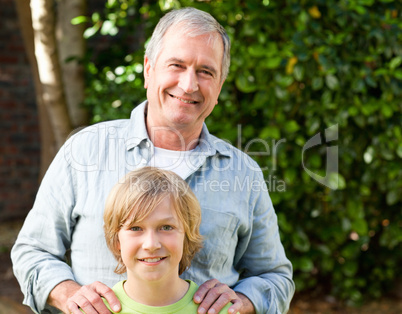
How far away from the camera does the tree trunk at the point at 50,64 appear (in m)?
3.50

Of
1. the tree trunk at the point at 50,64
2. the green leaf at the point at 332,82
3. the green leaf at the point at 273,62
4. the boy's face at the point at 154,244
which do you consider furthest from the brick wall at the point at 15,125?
the boy's face at the point at 154,244

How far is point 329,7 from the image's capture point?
124 inches

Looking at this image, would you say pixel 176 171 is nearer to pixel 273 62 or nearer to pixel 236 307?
pixel 236 307

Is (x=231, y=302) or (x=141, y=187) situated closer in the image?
(x=141, y=187)

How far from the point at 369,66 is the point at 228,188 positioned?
1748 millimetres

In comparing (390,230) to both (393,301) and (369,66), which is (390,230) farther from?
(369,66)

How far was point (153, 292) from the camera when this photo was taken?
5.47 feet

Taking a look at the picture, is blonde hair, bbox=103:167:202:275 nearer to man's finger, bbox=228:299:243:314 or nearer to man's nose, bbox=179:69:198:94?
man's finger, bbox=228:299:243:314

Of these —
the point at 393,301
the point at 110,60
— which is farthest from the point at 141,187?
the point at 393,301

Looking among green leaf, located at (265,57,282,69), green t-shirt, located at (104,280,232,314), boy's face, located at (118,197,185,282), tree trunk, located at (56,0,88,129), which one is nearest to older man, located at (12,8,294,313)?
green t-shirt, located at (104,280,232,314)

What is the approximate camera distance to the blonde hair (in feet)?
5.37

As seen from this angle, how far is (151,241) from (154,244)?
1cm

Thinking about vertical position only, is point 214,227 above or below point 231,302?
above

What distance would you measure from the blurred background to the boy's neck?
5.72 ft
